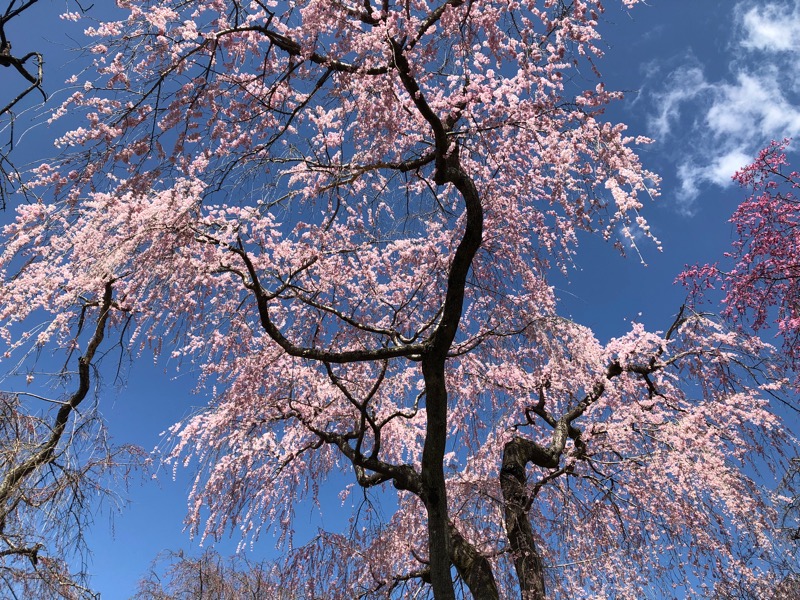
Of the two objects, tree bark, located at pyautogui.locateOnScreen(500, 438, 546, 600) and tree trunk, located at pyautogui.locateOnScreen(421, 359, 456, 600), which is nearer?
tree trunk, located at pyautogui.locateOnScreen(421, 359, 456, 600)

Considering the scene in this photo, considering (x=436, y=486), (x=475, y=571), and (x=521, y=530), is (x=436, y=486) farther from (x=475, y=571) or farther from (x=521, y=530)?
(x=521, y=530)

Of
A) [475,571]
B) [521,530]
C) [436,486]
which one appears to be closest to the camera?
[436,486]

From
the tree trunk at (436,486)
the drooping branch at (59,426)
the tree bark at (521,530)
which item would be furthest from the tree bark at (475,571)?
the drooping branch at (59,426)

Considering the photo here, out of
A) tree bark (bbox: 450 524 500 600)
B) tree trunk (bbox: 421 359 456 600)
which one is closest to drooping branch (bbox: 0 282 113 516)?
tree trunk (bbox: 421 359 456 600)

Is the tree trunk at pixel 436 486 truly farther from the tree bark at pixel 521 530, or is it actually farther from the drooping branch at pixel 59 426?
the drooping branch at pixel 59 426

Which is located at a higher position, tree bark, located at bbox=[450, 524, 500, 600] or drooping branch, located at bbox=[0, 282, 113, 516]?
drooping branch, located at bbox=[0, 282, 113, 516]

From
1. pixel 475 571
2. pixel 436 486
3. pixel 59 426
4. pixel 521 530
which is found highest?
pixel 59 426

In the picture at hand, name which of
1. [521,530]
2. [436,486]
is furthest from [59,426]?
[521,530]

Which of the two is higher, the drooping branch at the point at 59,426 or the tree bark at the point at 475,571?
the drooping branch at the point at 59,426

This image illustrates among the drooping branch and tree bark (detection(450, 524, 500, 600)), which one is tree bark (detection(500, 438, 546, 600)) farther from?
the drooping branch

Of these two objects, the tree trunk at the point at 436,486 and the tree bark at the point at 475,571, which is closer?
the tree trunk at the point at 436,486

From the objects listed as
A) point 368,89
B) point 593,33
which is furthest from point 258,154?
point 593,33

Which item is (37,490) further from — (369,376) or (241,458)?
(369,376)

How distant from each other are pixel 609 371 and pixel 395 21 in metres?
5.76
